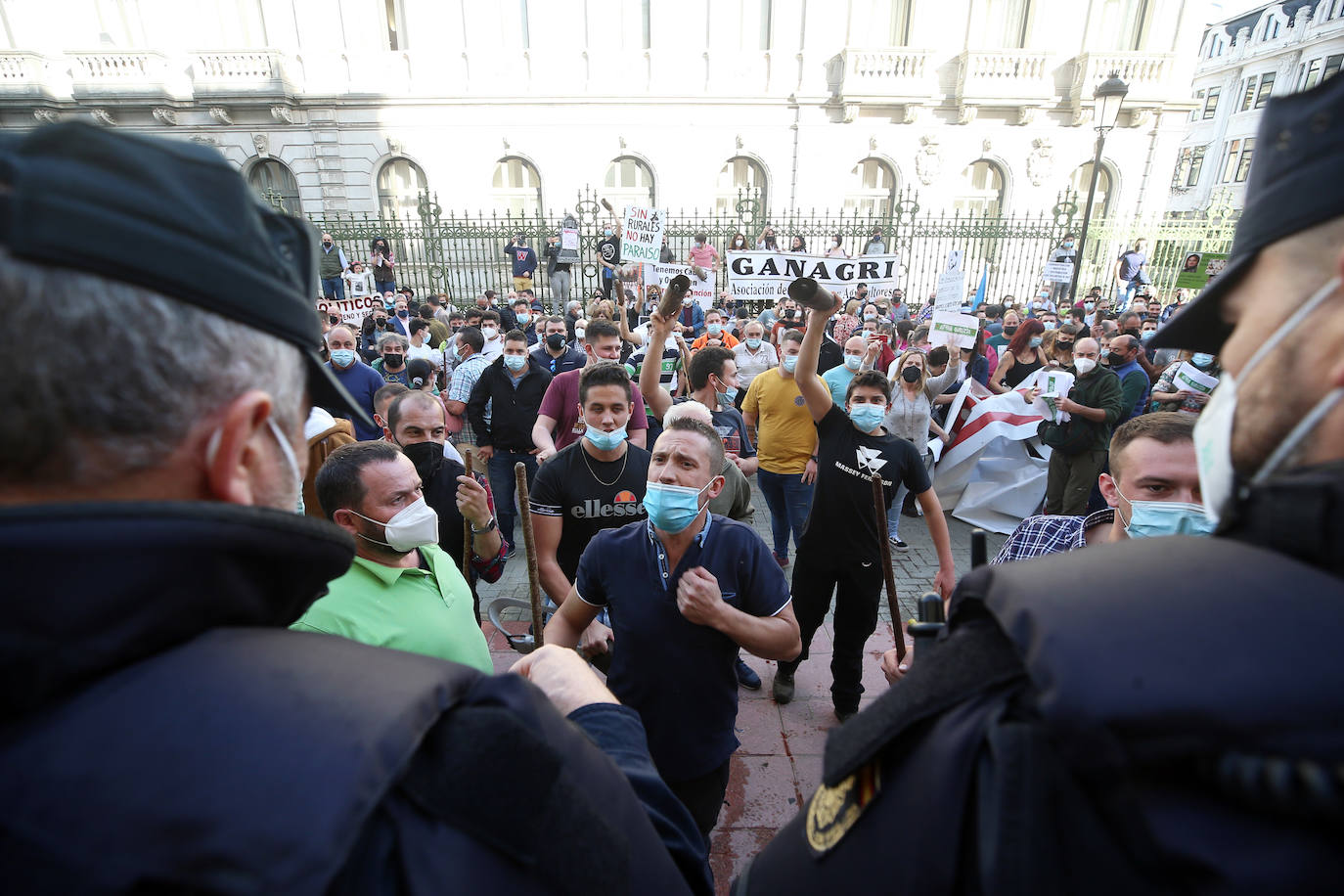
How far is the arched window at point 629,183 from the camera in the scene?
2231cm

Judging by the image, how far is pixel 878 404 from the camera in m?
3.98

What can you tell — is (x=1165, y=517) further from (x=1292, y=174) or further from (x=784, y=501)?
(x=784, y=501)

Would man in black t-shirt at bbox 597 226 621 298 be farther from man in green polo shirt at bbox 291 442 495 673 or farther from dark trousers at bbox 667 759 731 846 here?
dark trousers at bbox 667 759 731 846

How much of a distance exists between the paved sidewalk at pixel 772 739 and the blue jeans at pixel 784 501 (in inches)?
36.1

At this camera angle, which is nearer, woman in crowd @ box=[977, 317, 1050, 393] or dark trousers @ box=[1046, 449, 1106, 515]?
dark trousers @ box=[1046, 449, 1106, 515]

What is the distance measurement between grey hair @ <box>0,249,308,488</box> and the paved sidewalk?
2.39 metres

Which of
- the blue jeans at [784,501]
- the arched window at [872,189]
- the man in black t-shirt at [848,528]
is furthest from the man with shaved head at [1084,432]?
the arched window at [872,189]

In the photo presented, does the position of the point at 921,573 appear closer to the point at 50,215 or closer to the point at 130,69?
the point at 50,215

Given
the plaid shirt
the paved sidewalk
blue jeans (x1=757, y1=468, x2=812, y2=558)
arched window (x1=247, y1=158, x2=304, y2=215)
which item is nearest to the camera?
the plaid shirt

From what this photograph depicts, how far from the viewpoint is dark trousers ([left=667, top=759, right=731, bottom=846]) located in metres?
2.28

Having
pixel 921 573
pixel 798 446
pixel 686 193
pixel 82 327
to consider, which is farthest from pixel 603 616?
pixel 686 193

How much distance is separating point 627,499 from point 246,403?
274 cm

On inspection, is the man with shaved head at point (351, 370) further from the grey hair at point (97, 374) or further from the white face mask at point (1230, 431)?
the white face mask at point (1230, 431)

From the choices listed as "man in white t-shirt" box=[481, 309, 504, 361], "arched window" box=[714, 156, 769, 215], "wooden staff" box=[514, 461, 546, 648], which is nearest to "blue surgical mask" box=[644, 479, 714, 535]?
"wooden staff" box=[514, 461, 546, 648]
